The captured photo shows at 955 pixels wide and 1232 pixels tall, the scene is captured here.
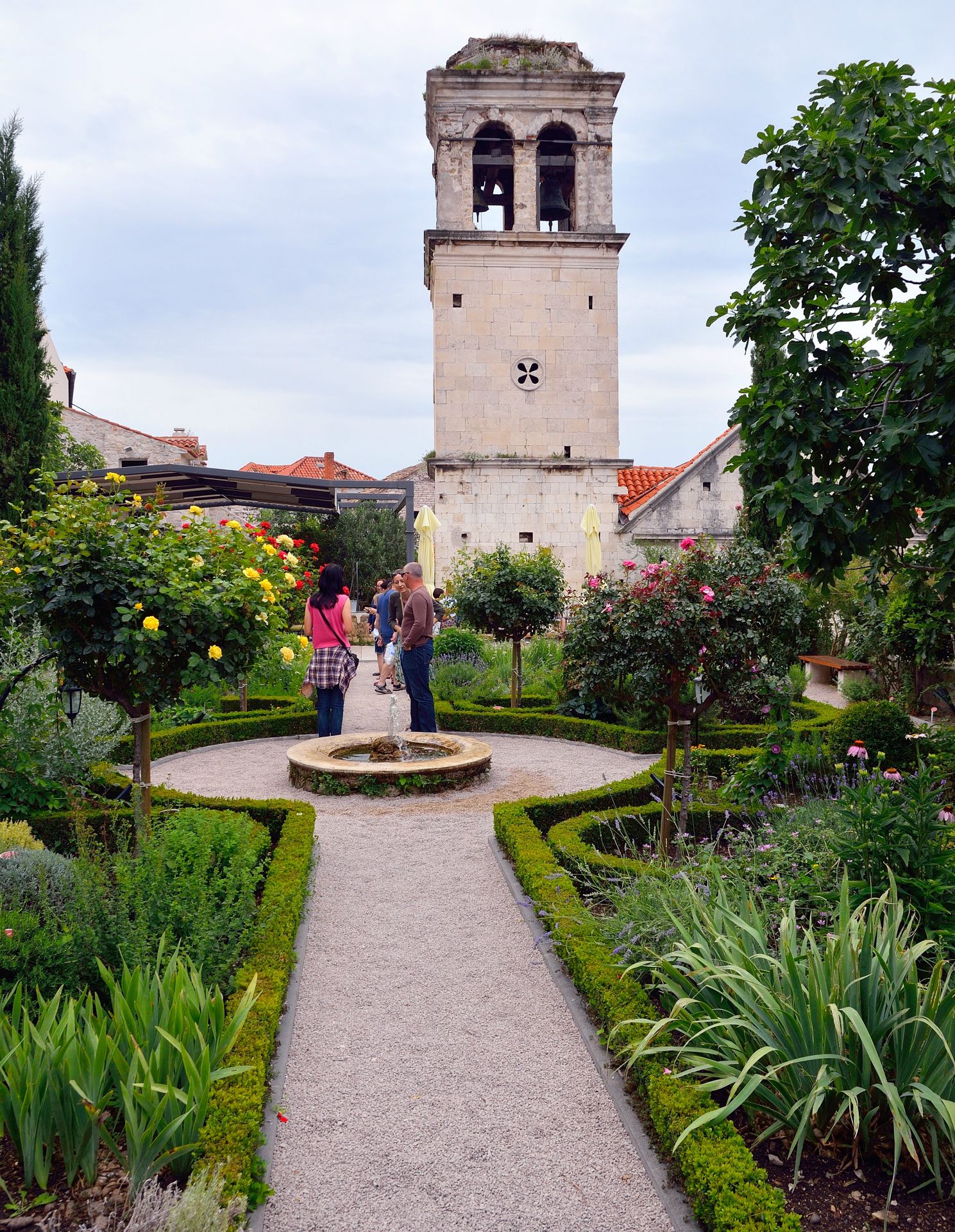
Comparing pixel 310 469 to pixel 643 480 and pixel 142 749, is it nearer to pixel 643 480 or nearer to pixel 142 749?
pixel 643 480

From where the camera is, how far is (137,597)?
462 cm

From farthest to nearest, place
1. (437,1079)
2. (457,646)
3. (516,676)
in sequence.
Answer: (457,646)
(516,676)
(437,1079)

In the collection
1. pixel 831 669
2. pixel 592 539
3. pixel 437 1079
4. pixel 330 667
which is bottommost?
pixel 437 1079

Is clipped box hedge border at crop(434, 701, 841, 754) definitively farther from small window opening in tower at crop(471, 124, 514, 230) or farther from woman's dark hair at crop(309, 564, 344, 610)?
small window opening in tower at crop(471, 124, 514, 230)

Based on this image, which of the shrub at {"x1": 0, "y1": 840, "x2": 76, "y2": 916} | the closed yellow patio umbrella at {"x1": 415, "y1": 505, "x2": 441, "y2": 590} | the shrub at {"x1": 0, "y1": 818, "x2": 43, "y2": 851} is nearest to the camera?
the shrub at {"x1": 0, "y1": 840, "x2": 76, "y2": 916}

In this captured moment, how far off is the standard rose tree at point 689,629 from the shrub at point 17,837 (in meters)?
3.41

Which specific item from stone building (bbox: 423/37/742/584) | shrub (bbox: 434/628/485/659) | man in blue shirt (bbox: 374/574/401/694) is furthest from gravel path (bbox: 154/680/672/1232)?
stone building (bbox: 423/37/742/584)

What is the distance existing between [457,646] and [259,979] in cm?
982

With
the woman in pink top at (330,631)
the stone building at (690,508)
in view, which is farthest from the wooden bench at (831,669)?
the woman in pink top at (330,631)

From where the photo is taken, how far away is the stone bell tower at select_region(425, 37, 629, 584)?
1938 cm

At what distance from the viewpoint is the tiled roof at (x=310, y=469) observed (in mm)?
36562

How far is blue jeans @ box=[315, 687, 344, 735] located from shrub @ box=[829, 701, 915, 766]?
466cm

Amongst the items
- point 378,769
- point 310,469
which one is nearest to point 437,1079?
point 378,769

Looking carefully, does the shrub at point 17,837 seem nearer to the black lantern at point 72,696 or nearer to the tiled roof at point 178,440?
the black lantern at point 72,696
